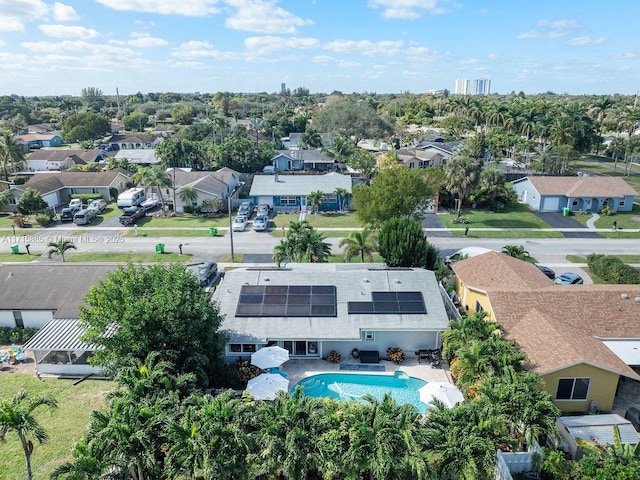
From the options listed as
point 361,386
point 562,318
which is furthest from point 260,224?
point 562,318

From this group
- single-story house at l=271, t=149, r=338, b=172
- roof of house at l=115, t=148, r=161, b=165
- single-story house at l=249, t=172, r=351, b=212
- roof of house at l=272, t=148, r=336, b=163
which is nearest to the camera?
single-story house at l=249, t=172, r=351, b=212

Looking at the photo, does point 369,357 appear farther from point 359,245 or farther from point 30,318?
point 30,318

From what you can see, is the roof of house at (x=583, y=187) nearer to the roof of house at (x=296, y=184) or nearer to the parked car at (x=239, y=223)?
the roof of house at (x=296, y=184)

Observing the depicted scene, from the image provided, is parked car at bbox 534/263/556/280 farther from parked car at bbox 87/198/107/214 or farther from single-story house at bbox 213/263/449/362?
parked car at bbox 87/198/107/214

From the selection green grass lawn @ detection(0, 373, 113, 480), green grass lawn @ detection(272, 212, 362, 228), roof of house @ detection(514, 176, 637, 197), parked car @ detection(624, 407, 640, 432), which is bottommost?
green grass lawn @ detection(0, 373, 113, 480)

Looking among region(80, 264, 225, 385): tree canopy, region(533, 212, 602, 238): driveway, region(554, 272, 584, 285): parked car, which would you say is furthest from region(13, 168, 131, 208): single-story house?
region(533, 212, 602, 238): driveway

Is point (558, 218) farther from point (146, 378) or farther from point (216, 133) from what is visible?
point (216, 133)

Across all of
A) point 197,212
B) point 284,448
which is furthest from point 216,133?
point 284,448
